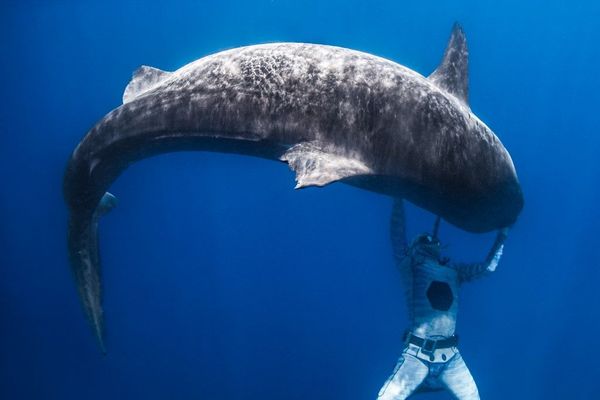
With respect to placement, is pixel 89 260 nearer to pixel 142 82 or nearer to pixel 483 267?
pixel 142 82

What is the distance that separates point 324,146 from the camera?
4.11m

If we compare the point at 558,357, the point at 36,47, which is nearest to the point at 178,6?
the point at 36,47

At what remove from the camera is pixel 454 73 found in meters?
5.06

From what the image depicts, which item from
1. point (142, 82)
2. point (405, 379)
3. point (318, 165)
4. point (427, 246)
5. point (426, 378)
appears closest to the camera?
point (318, 165)

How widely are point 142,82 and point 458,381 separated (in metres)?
5.94

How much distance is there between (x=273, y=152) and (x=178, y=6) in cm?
1347

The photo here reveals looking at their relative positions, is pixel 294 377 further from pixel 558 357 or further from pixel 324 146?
pixel 324 146

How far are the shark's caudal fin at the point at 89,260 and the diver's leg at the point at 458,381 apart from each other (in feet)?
15.7

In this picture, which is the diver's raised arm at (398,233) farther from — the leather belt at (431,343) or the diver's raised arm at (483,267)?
the leather belt at (431,343)

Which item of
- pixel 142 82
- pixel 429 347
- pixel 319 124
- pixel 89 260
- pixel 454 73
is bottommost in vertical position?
pixel 429 347

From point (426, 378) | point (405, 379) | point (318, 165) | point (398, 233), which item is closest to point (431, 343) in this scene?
point (426, 378)

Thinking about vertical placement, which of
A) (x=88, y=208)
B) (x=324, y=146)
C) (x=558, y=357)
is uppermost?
(x=324, y=146)

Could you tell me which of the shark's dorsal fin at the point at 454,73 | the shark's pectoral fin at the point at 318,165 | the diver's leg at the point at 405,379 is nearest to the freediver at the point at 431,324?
the diver's leg at the point at 405,379

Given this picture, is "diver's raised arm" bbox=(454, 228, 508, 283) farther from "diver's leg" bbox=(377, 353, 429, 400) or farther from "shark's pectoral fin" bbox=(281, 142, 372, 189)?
"shark's pectoral fin" bbox=(281, 142, 372, 189)
